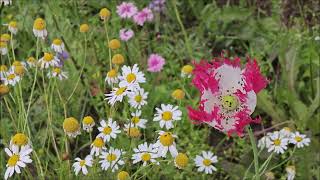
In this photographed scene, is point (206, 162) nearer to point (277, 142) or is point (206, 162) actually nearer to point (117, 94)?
point (277, 142)

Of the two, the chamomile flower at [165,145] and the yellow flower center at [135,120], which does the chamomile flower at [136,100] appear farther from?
the chamomile flower at [165,145]

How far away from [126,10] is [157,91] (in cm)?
35

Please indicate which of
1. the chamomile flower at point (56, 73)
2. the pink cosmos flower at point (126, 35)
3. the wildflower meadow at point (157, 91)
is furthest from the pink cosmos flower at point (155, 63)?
the chamomile flower at point (56, 73)

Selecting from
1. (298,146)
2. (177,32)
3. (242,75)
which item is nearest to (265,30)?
(177,32)

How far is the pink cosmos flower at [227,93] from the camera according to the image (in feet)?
4.37

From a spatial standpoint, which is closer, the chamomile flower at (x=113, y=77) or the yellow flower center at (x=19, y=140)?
the yellow flower center at (x=19, y=140)

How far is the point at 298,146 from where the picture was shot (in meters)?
1.84

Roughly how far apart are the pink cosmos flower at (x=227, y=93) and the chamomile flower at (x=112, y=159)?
0.35m


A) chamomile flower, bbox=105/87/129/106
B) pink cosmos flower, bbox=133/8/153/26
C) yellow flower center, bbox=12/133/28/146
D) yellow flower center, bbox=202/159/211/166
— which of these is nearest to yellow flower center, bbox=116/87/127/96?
chamomile flower, bbox=105/87/129/106

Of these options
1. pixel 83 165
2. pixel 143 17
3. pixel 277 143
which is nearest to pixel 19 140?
pixel 83 165

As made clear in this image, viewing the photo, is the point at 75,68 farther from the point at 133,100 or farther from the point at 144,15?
the point at 133,100

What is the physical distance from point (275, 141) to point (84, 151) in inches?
26.4

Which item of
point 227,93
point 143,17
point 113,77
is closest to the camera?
point 227,93

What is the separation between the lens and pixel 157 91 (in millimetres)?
2307
